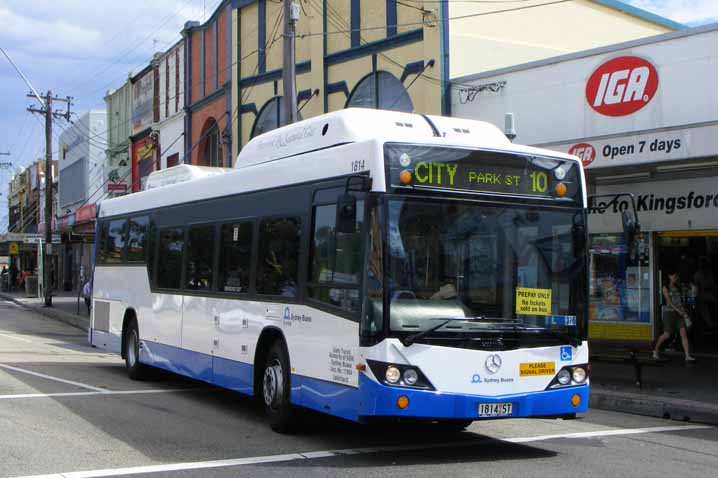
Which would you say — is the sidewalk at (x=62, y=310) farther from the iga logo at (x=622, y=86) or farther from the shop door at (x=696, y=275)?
the shop door at (x=696, y=275)

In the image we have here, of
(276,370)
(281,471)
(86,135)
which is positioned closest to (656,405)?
(276,370)

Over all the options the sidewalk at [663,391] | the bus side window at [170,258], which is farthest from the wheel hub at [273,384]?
the sidewalk at [663,391]

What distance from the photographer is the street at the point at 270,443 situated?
7.95 m

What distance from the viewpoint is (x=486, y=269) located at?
27.1 feet

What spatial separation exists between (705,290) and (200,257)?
Answer: 40.2ft

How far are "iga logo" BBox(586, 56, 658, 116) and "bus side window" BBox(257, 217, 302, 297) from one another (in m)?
9.63

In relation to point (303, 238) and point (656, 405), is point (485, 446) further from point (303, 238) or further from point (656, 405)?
point (656, 405)

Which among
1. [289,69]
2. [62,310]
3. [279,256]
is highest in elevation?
[289,69]

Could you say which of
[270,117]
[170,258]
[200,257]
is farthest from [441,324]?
[270,117]

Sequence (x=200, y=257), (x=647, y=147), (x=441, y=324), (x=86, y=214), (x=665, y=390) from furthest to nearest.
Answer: (x=86, y=214), (x=647, y=147), (x=665, y=390), (x=200, y=257), (x=441, y=324)

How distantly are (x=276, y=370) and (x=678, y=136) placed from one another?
27.6 feet

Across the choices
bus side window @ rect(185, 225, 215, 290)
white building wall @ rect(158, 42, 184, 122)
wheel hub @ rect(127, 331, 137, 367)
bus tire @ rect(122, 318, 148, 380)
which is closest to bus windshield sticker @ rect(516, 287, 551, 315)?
bus side window @ rect(185, 225, 215, 290)

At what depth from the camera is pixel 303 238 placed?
365 inches

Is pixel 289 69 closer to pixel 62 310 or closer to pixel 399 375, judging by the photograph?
pixel 399 375
